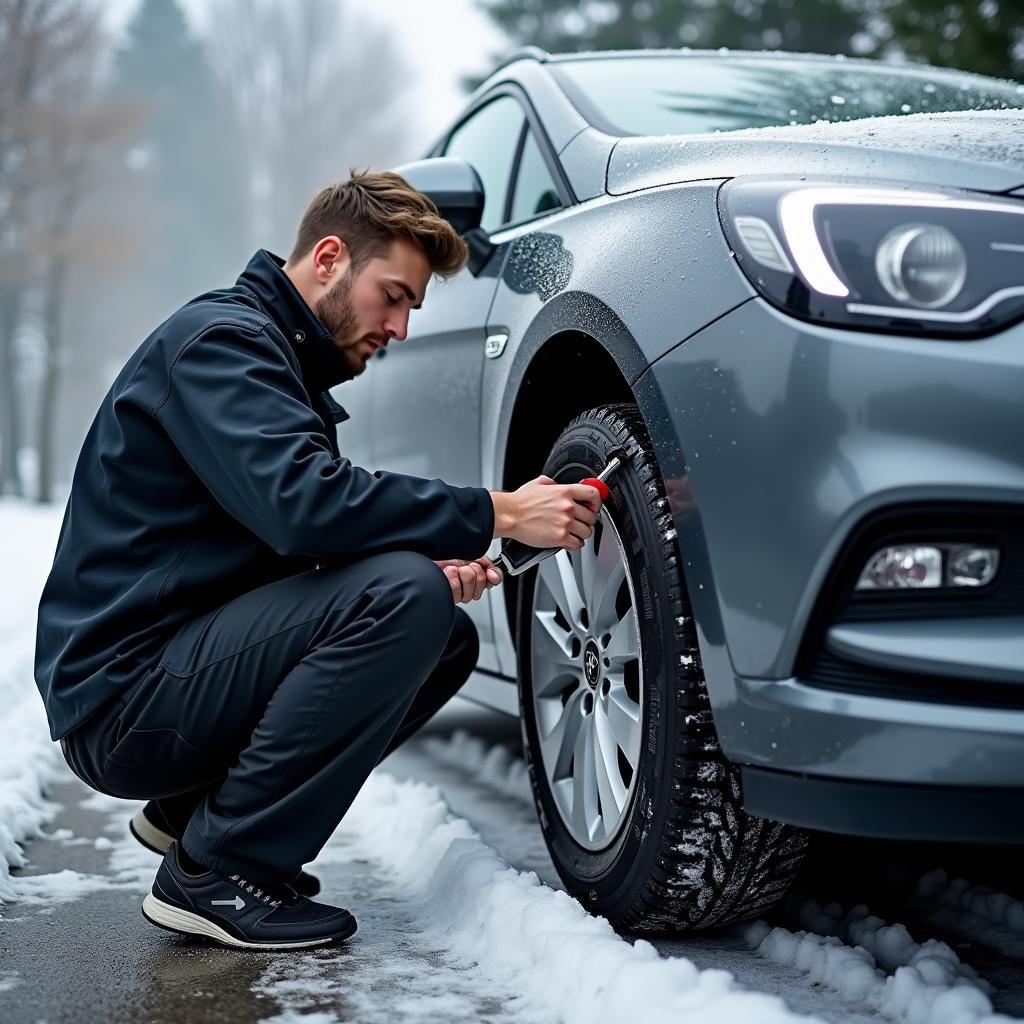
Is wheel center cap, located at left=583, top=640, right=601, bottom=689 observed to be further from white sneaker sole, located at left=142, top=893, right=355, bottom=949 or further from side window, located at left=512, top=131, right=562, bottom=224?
side window, located at left=512, top=131, right=562, bottom=224

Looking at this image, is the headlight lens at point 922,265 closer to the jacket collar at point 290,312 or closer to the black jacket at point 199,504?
the black jacket at point 199,504

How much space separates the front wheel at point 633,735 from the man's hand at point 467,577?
0.14 meters

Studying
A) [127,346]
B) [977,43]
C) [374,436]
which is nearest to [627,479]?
[374,436]

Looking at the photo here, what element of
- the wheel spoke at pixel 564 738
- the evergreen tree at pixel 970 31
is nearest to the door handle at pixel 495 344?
the wheel spoke at pixel 564 738

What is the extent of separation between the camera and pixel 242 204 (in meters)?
42.5

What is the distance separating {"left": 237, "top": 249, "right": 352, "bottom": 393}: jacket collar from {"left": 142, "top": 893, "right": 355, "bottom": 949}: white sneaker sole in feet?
2.99

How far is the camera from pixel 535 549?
221 cm

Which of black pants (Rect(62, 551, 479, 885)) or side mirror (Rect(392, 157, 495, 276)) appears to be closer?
black pants (Rect(62, 551, 479, 885))

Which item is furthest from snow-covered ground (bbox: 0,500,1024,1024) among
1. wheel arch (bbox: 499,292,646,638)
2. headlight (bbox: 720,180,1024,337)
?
headlight (bbox: 720,180,1024,337)

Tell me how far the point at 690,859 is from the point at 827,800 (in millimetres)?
309

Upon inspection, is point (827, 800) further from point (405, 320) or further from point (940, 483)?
point (405, 320)

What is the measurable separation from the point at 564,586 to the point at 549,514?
0.23m

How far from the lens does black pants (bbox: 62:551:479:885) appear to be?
1.97 meters

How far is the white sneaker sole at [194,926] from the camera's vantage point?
200cm
